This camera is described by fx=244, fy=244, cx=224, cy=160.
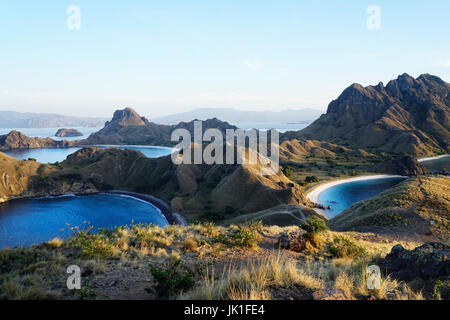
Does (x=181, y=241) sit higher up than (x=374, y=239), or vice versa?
(x=181, y=241)

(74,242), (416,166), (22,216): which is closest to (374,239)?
(74,242)

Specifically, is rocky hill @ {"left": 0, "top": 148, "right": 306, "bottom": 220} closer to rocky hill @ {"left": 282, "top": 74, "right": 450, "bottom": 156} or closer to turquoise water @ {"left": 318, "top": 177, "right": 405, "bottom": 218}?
turquoise water @ {"left": 318, "top": 177, "right": 405, "bottom": 218}

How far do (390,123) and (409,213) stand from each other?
166 meters

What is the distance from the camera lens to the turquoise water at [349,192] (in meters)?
66.2

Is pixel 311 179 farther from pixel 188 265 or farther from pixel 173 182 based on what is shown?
pixel 188 265

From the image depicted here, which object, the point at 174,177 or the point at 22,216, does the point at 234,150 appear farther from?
the point at 22,216

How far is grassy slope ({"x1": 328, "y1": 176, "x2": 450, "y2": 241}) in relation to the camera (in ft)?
79.8

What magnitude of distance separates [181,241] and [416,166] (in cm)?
11365

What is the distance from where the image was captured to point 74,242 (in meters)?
9.47

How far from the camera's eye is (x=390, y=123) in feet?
533

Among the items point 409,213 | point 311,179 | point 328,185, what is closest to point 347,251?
point 409,213

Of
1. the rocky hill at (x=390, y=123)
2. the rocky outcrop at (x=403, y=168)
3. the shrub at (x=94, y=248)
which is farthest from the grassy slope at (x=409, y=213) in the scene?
the rocky hill at (x=390, y=123)

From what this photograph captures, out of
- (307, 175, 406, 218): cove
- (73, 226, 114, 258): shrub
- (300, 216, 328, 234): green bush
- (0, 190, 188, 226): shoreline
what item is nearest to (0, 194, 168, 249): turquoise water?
(0, 190, 188, 226): shoreline

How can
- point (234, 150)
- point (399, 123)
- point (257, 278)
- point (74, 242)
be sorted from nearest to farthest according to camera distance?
1. point (257, 278)
2. point (74, 242)
3. point (234, 150)
4. point (399, 123)
